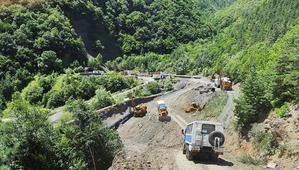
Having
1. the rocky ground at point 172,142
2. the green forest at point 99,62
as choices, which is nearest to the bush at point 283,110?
the green forest at point 99,62

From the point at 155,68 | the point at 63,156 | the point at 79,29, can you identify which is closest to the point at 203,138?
the point at 63,156

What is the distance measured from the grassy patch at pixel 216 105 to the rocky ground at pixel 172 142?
1.84 metres

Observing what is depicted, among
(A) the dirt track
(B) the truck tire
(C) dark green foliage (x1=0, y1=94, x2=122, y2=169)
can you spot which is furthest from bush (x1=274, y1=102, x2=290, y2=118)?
(C) dark green foliage (x1=0, y1=94, x2=122, y2=169)

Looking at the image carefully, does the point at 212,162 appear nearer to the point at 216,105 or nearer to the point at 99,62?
the point at 216,105

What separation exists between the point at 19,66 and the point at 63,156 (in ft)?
290

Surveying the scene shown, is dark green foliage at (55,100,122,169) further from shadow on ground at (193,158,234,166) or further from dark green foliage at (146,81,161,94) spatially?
dark green foliage at (146,81,161,94)

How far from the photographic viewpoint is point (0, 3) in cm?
12025

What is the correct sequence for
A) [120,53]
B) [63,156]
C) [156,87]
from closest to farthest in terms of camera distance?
[63,156] < [156,87] < [120,53]

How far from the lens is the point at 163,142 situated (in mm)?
38625

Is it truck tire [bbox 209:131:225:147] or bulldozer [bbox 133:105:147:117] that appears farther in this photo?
bulldozer [bbox 133:105:147:117]

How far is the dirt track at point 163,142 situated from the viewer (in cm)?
2164

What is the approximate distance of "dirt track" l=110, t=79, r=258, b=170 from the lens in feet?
Result: 71.0

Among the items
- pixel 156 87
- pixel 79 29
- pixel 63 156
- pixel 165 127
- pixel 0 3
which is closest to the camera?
pixel 63 156

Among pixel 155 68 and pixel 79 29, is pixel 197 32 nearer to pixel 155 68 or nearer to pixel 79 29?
pixel 155 68
